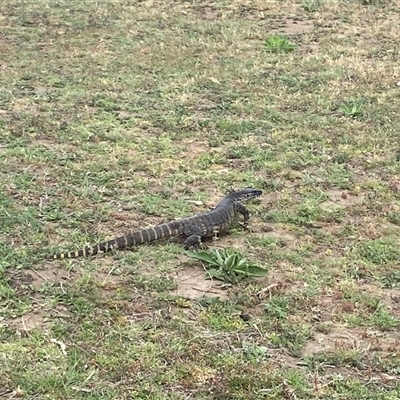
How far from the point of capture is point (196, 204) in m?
6.59

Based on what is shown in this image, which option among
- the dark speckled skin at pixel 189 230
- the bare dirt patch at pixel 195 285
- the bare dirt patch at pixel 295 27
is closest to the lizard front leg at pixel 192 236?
the dark speckled skin at pixel 189 230

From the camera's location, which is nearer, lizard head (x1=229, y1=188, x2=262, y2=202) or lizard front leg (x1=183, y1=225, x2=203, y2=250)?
lizard front leg (x1=183, y1=225, x2=203, y2=250)

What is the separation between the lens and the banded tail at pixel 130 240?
533 centimetres

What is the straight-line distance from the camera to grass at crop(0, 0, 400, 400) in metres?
4.20

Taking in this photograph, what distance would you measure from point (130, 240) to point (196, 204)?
3.82 feet

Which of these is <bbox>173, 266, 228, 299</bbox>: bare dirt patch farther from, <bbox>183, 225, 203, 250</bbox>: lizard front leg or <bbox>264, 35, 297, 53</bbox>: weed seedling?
<bbox>264, 35, 297, 53</bbox>: weed seedling

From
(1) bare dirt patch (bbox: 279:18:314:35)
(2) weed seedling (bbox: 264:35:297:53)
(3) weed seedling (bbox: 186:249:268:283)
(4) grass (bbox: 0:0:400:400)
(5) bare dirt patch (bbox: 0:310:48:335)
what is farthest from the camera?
(1) bare dirt patch (bbox: 279:18:314:35)

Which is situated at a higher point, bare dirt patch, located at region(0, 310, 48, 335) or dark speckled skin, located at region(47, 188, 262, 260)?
bare dirt patch, located at region(0, 310, 48, 335)

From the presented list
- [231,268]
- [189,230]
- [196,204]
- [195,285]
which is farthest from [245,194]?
[195,285]

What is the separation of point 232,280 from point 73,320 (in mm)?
1225

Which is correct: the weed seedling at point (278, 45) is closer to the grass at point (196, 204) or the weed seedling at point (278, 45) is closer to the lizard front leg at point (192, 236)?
the grass at point (196, 204)

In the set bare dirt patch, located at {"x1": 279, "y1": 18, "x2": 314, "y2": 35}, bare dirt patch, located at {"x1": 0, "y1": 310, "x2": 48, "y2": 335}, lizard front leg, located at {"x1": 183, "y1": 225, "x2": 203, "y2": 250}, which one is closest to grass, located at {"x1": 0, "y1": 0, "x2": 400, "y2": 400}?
bare dirt patch, located at {"x1": 0, "y1": 310, "x2": 48, "y2": 335}

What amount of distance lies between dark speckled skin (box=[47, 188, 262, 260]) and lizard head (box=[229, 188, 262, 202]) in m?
0.02

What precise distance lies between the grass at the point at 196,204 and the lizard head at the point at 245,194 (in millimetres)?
136
